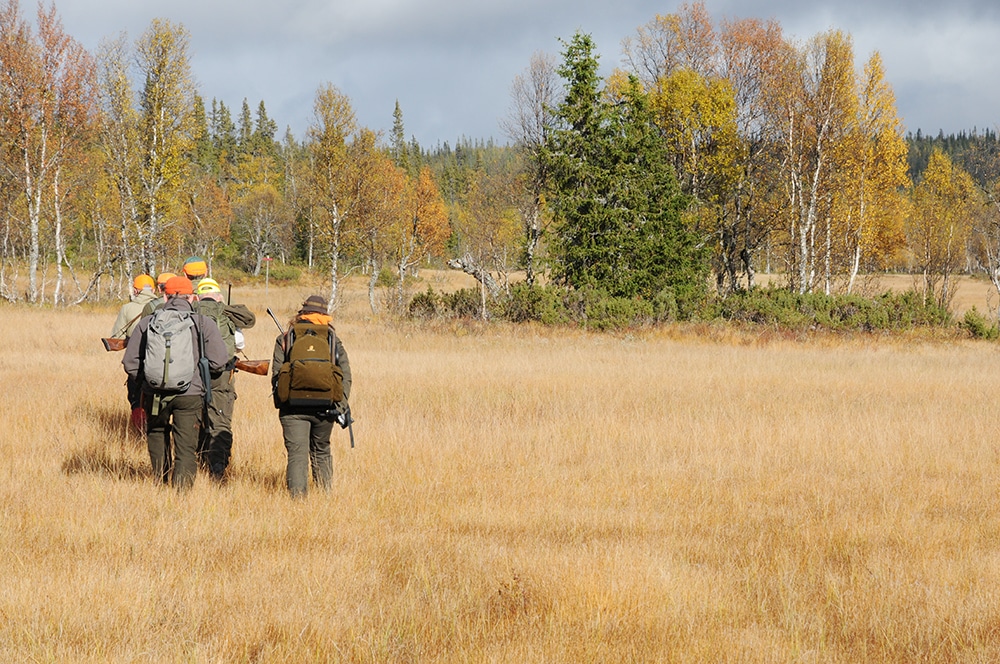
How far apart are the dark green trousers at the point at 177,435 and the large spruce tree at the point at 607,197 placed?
62.6ft

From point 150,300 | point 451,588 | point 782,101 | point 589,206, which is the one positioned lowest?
point 451,588

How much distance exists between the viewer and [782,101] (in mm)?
29828

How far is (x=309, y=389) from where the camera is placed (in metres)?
5.79

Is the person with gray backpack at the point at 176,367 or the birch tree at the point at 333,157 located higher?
the birch tree at the point at 333,157

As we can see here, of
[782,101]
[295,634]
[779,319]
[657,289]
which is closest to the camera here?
[295,634]

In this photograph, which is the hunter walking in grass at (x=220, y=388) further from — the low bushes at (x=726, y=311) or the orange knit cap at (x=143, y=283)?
the low bushes at (x=726, y=311)

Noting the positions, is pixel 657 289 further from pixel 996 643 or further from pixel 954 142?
pixel 954 142

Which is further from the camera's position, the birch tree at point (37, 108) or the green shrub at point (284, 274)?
the green shrub at point (284, 274)

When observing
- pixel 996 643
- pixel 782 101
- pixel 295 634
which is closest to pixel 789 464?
pixel 996 643

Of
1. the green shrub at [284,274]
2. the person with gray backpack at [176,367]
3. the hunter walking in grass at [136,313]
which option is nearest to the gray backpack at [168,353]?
the person with gray backpack at [176,367]

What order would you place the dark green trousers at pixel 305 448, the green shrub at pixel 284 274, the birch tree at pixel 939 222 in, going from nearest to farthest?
the dark green trousers at pixel 305 448
the birch tree at pixel 939 222
the green shrub at pixel 284 274

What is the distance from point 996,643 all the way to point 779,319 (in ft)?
69.4

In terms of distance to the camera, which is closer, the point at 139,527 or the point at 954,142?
the point at 139,527

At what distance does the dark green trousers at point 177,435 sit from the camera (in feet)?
20.0
